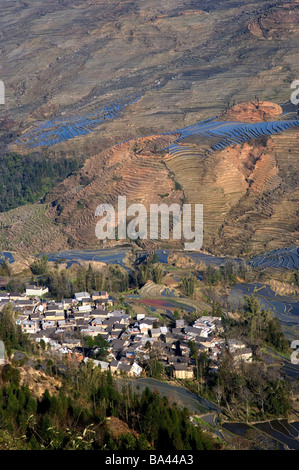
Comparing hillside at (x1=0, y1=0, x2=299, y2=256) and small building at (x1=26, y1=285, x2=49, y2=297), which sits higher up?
hillside at (x1=0, y1=0, x2=299, y2=256)

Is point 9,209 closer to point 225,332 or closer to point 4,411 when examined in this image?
point 225,332

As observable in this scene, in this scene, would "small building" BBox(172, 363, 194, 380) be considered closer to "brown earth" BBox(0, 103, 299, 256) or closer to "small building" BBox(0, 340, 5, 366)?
"small building" BBox(0, 340, 5, 366)

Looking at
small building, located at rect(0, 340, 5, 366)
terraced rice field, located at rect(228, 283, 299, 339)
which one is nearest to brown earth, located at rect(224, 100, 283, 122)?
terraced rice field, located at rect(228, 283, 299, 339)

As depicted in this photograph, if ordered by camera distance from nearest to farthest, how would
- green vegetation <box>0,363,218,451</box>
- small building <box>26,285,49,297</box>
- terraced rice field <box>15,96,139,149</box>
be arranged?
green vegetation <box>0,363,218,451</box> < small building <box>26,285,49,297</box> < terraced rice field <box>15,96,139,149</box>

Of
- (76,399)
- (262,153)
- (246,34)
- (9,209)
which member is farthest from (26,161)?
(76,399)

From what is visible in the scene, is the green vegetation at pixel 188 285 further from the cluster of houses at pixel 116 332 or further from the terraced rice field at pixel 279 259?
the terraced rice field at pixel 279 259

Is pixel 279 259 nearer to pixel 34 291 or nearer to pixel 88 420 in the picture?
pixel 34 291

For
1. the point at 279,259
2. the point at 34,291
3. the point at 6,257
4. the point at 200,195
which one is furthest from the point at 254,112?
the point at 34,291
